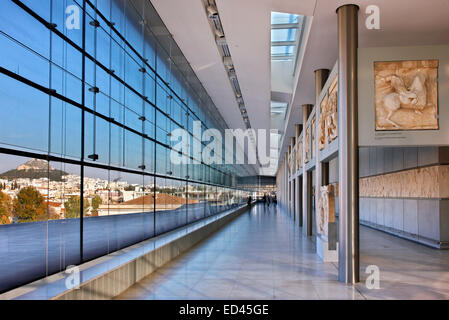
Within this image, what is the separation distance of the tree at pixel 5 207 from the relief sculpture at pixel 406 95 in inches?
311

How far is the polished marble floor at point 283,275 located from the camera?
25.3 feet

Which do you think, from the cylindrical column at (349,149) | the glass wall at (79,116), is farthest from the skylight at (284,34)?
the cylindrical column at (349,149)

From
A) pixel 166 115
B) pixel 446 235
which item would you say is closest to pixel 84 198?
pixel 166 115

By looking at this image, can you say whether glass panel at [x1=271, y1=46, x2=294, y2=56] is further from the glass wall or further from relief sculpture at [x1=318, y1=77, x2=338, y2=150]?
relief sculpture at [x1=318, y1=77, x2=338, y2=150]

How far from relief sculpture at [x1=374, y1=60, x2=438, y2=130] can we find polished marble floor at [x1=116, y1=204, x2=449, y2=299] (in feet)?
12.0

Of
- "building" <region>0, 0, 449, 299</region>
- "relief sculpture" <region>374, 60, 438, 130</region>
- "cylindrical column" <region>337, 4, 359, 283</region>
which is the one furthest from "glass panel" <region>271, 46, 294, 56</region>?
"relief sculpture" <region>374, 60, 438, 130</region>

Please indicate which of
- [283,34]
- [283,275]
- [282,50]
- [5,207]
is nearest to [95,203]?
[5,207]

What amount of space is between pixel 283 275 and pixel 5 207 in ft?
20.6

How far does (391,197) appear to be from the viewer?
1927 cm

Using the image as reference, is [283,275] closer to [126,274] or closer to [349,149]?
[349,149]

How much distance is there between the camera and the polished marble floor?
25.3 feet

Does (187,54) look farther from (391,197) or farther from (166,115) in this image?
(391,197)

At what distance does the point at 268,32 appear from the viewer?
1290cm
